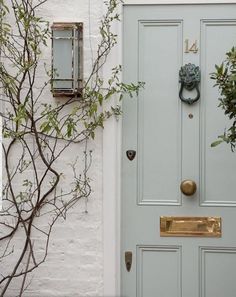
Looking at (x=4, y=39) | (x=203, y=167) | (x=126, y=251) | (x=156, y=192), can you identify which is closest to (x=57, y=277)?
(x=126, y=251)

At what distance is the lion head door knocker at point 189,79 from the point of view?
421cm

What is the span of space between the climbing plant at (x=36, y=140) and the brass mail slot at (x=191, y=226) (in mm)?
586

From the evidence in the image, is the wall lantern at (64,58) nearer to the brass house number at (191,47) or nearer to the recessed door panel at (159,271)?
the brass house number at (191,47)

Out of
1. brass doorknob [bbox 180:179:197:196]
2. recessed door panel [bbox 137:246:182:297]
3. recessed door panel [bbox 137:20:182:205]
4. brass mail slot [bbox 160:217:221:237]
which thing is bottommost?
recessed door panel [bbox 137:246:182:297]

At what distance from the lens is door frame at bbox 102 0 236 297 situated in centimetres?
426

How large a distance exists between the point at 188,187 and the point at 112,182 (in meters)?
0.51

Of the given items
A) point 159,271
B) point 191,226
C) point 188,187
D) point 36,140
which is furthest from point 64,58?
point 159,271

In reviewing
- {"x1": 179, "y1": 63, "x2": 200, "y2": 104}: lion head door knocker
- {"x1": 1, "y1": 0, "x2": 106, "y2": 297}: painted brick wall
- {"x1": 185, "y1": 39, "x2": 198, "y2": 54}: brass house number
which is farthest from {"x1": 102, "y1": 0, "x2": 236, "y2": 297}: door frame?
{"x1": 179, "y1": 63, "x2": 200, "y2": 104}: lion head door knocker

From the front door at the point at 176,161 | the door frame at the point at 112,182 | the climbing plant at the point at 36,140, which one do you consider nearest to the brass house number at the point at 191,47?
the front door at the point at 176,161

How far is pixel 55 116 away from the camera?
13.8ft

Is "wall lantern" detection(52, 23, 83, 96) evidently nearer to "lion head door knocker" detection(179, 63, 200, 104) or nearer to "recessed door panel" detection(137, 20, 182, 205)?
"recessed door panel" detection(137, 20, 182, 205)

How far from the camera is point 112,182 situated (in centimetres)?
426

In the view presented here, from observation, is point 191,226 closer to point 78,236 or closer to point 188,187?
point 188,187

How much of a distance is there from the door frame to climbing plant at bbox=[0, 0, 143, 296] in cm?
6
